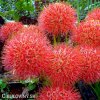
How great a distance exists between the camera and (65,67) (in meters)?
1.35

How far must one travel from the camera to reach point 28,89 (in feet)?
6.11

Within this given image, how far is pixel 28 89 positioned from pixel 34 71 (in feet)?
1.81

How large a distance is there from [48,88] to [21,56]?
0.20 m

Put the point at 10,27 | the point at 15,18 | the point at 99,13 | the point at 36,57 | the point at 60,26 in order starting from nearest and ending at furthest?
the point at 36,57 → the point at 60,26 → the point at 99,13 → the point at 10,27 → the point at 15,18

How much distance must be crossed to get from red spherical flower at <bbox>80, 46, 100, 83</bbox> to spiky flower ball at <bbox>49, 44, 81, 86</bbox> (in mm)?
45

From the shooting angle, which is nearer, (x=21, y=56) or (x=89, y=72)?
(x=21, y=56)

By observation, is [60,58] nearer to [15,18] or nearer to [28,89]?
[28,89]

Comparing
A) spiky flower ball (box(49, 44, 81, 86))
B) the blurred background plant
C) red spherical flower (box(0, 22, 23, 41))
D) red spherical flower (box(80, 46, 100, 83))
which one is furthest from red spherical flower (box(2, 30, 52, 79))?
the blurred background plant

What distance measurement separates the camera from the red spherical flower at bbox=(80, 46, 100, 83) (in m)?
1.41

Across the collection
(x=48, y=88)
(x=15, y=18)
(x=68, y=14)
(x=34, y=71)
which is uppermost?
(x=68, y=14)

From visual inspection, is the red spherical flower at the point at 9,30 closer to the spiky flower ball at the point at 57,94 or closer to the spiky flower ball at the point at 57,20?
the spiky flower ball at the point at 57,20

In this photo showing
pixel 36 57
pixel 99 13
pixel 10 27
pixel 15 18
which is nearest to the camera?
pixel 36 57

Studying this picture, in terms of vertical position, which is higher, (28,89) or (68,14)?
(68,14)

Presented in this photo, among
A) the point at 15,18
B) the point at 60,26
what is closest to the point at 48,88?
the point at 60,26
